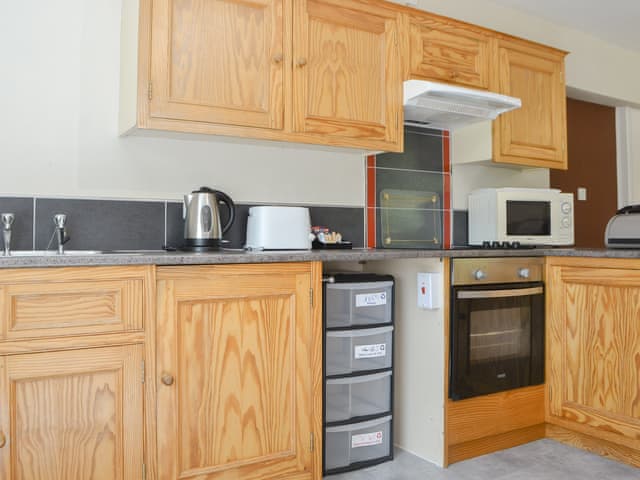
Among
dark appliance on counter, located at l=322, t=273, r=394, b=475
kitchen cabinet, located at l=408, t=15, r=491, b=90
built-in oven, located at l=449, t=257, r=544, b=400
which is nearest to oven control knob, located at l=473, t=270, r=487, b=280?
built-in oven, located at l=449, t=257, r=544, b=400

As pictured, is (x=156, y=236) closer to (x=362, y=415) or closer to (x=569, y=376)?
(x=362, y=415)

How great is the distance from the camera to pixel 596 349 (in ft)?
8.14

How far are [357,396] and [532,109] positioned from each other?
6.17ft

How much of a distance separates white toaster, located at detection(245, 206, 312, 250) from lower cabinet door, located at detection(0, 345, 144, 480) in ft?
2.77

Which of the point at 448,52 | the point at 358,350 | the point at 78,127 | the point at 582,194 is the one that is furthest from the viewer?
the point at 582,194

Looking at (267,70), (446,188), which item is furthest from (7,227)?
(446,188)

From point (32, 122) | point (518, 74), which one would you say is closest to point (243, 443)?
point (32, 122)

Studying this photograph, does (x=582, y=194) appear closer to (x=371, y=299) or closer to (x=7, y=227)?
(x=371, y=299)

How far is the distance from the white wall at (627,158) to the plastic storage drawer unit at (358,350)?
2933mm

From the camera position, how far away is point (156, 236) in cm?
234

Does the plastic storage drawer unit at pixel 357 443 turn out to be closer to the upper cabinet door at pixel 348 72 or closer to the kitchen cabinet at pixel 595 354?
the kitchen cabinet at pixel 595 354

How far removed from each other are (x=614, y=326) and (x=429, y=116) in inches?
51.4

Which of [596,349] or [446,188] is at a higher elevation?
[446,188]

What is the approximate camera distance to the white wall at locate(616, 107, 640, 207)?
434 cm
